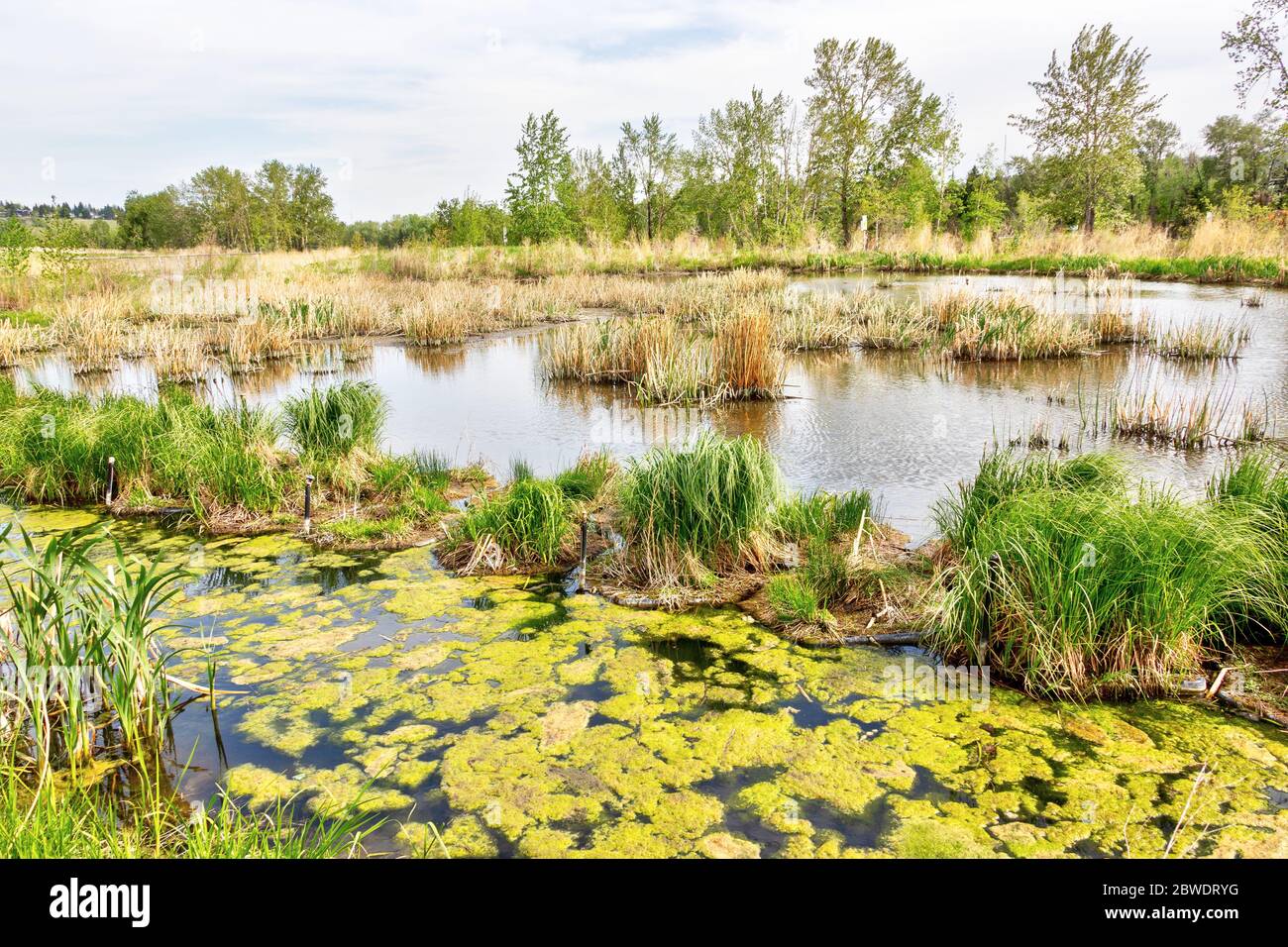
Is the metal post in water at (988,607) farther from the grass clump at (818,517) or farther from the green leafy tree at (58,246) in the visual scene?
the green leafy tree at (58,246)

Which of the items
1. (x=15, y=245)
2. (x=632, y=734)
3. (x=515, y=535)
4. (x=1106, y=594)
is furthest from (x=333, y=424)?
(x=15, y=245)

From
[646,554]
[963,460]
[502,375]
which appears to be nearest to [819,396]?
[963,460]

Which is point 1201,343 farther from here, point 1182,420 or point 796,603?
point 796,603

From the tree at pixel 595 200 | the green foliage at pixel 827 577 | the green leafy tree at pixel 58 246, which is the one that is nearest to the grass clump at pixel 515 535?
the green foliage at pixel 827 577

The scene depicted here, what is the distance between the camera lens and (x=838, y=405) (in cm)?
1000

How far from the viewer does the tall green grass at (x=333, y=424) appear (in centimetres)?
705

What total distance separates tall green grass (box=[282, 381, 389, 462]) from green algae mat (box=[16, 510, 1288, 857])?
2.40 m

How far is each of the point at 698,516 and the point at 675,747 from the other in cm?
196

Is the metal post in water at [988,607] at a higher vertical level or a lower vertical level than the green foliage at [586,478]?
lower

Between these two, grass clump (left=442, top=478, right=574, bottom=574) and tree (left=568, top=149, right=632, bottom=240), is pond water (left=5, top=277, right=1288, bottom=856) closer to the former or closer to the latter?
grass clump (left=442, top=478, right=574, bottom=574)

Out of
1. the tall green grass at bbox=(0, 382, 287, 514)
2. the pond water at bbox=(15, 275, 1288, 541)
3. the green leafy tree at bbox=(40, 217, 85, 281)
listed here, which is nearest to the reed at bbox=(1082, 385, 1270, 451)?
the pond water at bbox=(15, 275, 1288, 541)

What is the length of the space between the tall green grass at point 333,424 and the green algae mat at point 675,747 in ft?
7.87
